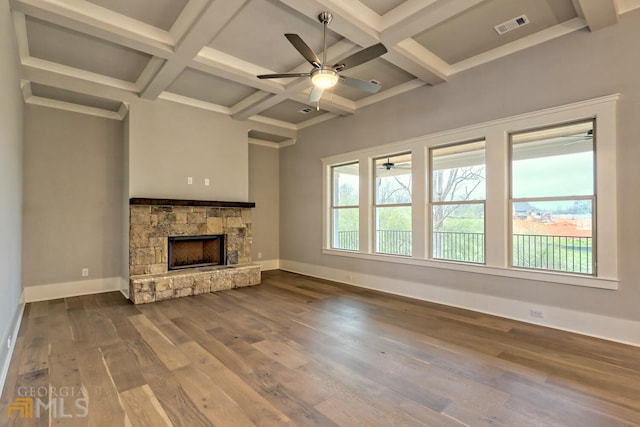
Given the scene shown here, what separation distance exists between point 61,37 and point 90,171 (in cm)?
227

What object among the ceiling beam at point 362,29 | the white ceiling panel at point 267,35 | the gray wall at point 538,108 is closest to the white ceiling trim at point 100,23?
the white ceiling panel at point 267,35

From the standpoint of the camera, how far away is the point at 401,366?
2684 millimetres

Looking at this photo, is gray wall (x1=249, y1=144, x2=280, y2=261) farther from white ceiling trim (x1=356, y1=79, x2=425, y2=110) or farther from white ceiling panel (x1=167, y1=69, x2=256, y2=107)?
white ceiling trim (x1=356, y1=79, x2=425, y2=110)

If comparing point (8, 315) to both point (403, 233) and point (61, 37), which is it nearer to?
point (61, 37)

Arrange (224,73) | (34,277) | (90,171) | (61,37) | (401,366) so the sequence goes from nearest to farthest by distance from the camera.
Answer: (401,366), (61,37), (224,73), (34,277), (90,171)

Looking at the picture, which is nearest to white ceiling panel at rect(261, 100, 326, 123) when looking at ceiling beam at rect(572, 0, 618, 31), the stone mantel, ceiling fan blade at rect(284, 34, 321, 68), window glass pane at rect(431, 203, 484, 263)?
the stone mantel

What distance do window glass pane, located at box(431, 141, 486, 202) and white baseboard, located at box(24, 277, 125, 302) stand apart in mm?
5382

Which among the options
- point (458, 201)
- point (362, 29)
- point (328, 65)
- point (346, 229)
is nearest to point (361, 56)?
point (328, 65)

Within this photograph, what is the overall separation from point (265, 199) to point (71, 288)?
3.89 meters

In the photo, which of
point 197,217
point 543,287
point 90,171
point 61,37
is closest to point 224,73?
point 61,37

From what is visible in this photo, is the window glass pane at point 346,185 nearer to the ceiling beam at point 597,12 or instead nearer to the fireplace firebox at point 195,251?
the fireplace firebox at point 195,251

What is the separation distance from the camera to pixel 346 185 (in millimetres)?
6309

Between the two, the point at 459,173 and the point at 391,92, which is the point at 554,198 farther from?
the point at 391,92

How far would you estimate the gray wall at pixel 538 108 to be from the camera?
3154mm
